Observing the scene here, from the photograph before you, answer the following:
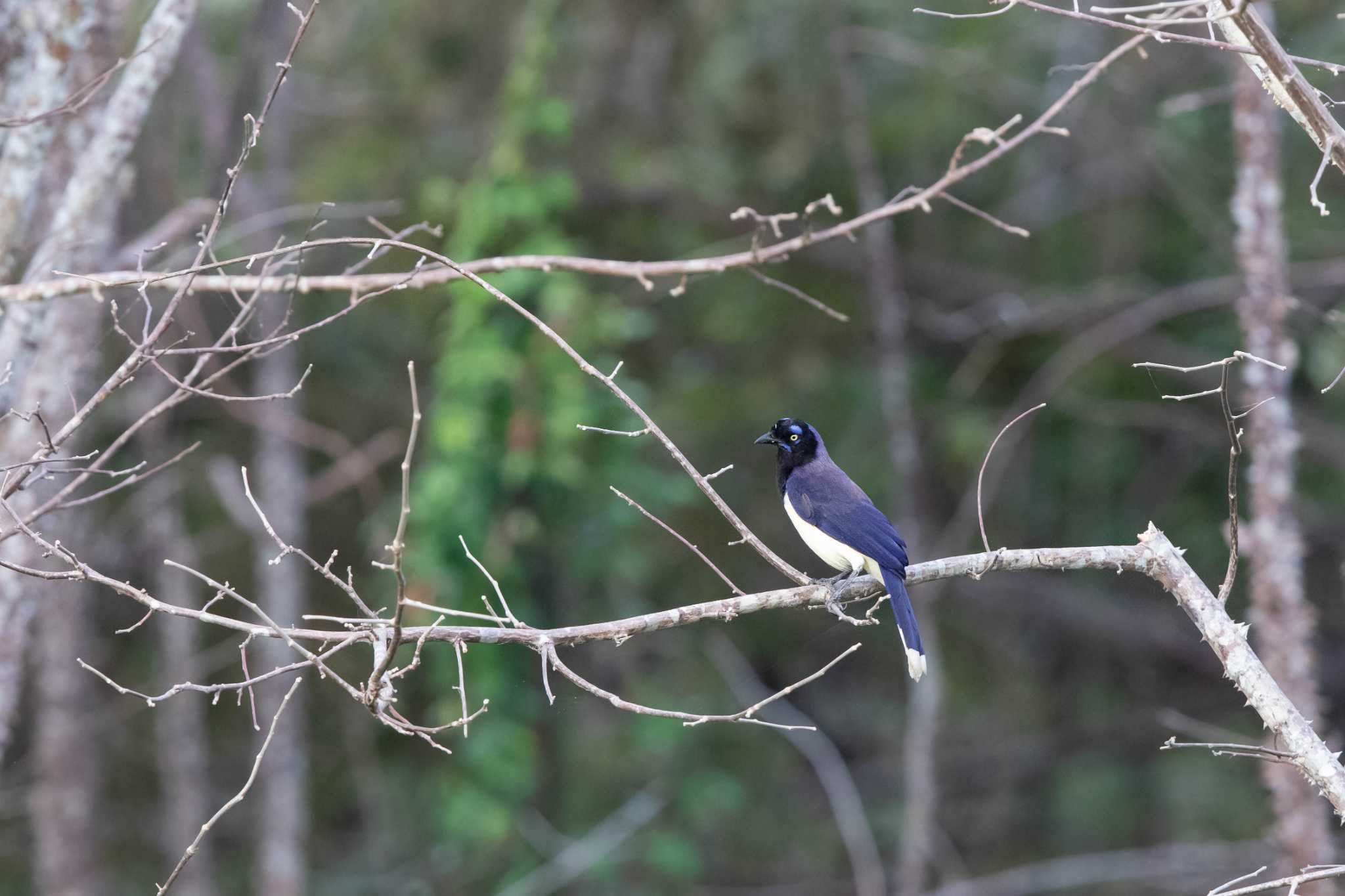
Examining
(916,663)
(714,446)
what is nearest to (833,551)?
(916,663)

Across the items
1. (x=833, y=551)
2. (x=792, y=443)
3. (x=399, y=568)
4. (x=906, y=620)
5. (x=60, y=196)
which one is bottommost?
(x=399, y=568)

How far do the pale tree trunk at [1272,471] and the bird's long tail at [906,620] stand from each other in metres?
1.96

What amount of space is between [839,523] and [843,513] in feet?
0.23

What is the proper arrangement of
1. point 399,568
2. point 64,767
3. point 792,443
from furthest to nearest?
point 64,767, point 792,443, point 399,568

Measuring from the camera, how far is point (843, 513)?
5.05 meters

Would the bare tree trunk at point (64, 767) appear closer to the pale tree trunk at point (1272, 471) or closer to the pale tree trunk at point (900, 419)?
the pale tree trunk at point (900, 419)

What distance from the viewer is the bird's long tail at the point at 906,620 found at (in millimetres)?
4266

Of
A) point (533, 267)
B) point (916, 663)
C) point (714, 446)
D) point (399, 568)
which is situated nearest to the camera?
point (399, 568)

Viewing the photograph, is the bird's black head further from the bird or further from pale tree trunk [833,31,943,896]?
pale tree trunk [833,31,943,896]

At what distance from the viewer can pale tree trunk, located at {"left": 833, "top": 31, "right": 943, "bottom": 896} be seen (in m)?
9.15

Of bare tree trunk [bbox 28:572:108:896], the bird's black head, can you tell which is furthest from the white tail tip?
bare tree trunk [bbox 28:572:108:896]

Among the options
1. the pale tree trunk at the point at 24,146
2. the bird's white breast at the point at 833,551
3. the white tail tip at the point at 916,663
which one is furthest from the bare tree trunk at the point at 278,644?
the white tail tip at the point at 916,663

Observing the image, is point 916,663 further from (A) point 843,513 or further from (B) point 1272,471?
(B) point 1272,471

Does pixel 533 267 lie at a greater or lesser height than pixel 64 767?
greater
